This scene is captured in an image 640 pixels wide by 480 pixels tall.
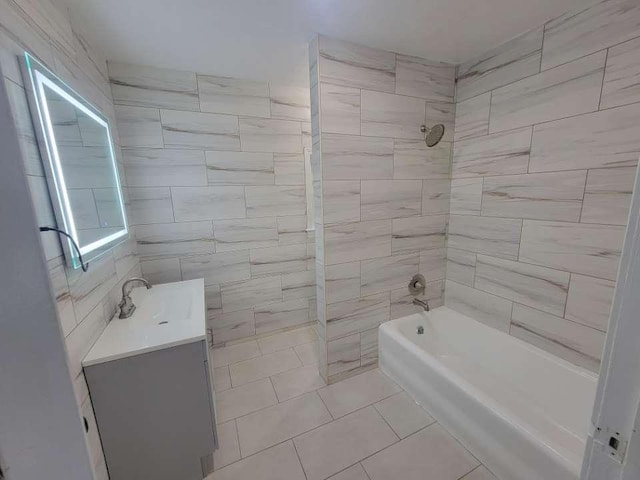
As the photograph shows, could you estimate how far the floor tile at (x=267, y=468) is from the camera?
1374mm

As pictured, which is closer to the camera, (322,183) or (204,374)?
(204,374)

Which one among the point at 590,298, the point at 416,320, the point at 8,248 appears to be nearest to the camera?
the point at 8,248

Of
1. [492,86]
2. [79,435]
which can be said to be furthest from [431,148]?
[79,435]

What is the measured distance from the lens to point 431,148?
2.05 meters

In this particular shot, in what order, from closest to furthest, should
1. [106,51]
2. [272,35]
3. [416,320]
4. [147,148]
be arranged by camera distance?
1. [272,35]
2. [106,51]
3. [147,148]
4. [416,320]

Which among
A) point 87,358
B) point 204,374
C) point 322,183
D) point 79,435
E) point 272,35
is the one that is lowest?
point 204,374

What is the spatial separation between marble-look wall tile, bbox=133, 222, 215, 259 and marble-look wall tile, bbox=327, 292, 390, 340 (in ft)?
4.12

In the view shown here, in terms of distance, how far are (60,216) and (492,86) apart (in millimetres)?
2573

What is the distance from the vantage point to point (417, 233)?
2.14 m

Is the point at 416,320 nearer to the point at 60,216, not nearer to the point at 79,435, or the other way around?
the point at 79,435

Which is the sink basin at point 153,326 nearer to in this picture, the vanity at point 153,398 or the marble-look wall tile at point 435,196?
the vanity at point 153,398

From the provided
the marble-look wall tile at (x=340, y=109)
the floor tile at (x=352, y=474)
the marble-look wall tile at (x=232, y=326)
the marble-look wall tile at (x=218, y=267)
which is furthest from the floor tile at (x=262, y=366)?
the marble-look wall tile at (x=340, y=109)

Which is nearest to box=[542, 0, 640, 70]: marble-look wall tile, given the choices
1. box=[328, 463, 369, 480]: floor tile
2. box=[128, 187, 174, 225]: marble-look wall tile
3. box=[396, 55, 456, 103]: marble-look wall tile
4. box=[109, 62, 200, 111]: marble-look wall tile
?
box=[396, 55, 456, 103]: marble-look wall tile

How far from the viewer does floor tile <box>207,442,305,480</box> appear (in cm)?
137
